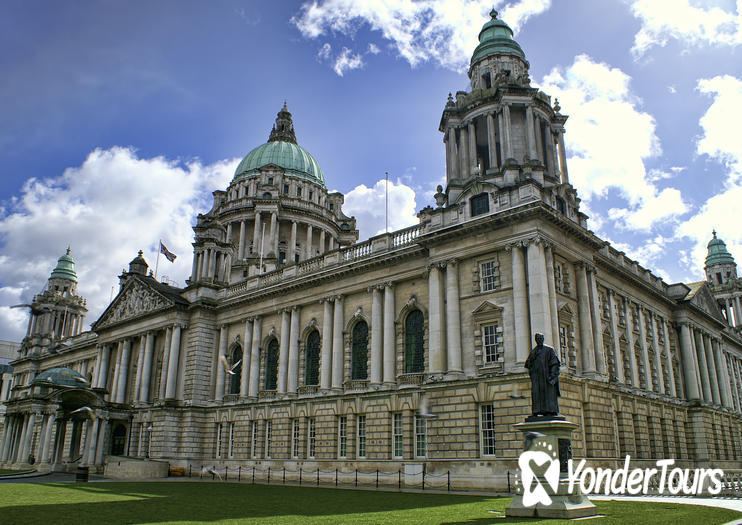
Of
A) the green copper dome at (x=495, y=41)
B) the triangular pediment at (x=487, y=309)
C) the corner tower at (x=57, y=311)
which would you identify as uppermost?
the green copper dome at (x=495, y=41)

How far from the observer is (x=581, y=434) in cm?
3033

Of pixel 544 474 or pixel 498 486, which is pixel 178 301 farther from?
pixel 544 474

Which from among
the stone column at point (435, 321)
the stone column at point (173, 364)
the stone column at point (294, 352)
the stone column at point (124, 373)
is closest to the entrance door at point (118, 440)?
the stone column at point (124, 373)

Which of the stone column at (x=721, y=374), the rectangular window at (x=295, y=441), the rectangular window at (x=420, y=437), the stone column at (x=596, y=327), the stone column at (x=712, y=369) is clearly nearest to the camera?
the stone column at (x=596, y=327)

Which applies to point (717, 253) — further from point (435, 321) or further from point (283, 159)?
point (435, 321)

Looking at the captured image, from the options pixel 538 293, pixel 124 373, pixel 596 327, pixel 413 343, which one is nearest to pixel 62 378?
pixel 124 373

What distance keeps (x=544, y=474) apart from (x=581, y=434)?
50.6 feet

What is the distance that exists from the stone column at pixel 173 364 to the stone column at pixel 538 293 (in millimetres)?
31604

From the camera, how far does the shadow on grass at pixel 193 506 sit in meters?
16.5

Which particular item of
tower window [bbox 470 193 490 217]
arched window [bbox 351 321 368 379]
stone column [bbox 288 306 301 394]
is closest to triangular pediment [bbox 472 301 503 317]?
tower window [bbox 470 193 490 217]

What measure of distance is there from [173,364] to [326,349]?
A: 16.0 meters

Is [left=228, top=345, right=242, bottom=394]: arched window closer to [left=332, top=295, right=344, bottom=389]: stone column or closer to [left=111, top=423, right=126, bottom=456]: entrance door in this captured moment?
[left=332, top=295, right=344, bottom=389]: stone column

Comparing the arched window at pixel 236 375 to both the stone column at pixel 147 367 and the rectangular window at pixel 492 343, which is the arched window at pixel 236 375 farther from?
the rectangular window at pixel 492 343

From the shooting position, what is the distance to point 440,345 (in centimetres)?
3362
